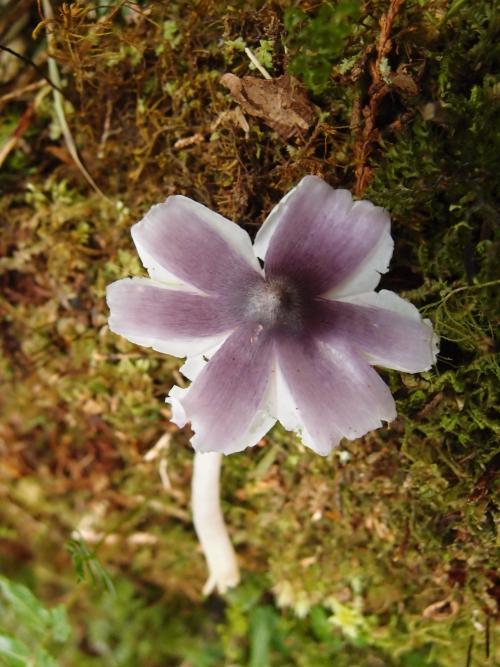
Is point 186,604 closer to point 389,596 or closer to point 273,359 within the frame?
point 389,596

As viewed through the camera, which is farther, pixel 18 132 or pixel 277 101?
pixel 18 132

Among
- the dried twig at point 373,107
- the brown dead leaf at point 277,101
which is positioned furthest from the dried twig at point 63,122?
the dried twig at point 373,107

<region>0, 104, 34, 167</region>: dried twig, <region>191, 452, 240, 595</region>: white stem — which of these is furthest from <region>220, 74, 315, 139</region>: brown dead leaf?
<region>191, 452, 240, 595</region>: white stem

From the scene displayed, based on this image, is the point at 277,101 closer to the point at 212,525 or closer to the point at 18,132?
the point at 18,132

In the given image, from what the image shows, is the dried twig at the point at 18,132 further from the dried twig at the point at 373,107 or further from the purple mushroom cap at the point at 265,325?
the dried twig at the point at 373,107

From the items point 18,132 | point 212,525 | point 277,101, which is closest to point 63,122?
point 18,132

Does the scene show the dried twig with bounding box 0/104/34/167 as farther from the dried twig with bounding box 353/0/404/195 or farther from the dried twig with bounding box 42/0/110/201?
the dried twig with bounding box 353/0/404/195
